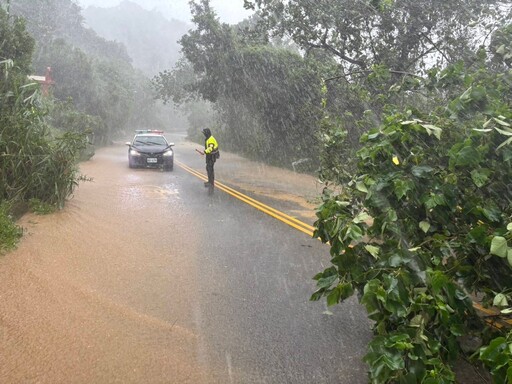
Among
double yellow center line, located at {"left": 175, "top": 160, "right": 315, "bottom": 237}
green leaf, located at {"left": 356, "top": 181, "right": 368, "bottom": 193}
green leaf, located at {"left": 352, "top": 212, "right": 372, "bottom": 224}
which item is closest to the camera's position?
green leaf, located at {"left": 352, "top": 212, "right": 372, "bottom": 224}

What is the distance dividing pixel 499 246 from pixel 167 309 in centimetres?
334

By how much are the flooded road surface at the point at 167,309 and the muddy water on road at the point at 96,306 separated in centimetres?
1

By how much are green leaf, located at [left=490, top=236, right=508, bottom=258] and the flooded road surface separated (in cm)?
157

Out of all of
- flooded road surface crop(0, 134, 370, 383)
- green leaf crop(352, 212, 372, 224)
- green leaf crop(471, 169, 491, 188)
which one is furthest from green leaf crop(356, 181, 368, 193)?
flooded road surface crop(0, 134, 370, 383)

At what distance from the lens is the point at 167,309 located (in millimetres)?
4547

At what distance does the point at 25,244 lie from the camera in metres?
5.82

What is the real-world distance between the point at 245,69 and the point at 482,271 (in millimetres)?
19803

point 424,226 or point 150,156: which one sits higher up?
point 424,226

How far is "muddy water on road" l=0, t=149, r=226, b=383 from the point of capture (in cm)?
342

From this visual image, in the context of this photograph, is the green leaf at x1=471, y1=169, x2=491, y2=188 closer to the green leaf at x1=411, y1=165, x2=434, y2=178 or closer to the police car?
the green leaf at x1=411, y1=165, x2=434, y2=178

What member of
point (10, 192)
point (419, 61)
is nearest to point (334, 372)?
point (10, 192)

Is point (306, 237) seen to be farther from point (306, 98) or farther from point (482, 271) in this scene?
point (306, 98)

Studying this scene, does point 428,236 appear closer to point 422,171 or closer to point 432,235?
point 432,235

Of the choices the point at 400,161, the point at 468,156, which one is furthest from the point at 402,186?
the point at 468,156
